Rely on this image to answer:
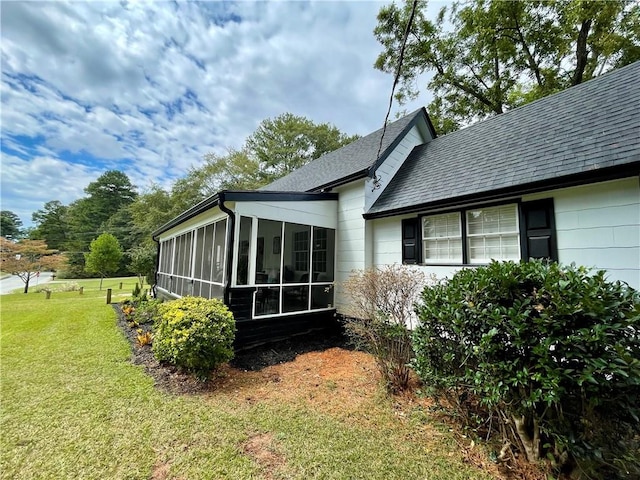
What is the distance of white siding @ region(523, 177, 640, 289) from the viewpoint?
11.8ft

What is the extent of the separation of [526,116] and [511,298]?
20.9ft

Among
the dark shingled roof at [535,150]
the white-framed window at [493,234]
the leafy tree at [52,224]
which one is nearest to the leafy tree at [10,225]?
the leafy tree at [52,224]

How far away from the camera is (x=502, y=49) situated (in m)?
13.8

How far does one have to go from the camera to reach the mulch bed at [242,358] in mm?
4582

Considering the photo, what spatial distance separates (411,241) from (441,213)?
94cm

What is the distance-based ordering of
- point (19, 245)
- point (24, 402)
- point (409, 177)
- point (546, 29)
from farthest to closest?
point (19, 245)
point (546, 29)
point (409, 177)
point (24, 402)

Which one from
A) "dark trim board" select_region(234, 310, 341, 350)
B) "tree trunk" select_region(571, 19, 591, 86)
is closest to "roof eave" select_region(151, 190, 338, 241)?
"dark trim board" select_region(234, 310, 341, 350)

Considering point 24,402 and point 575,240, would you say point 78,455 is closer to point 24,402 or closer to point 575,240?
point 24,402

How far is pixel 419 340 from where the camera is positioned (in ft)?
11.0

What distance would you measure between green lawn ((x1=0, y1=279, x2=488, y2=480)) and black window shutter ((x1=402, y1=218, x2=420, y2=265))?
10.9 feet

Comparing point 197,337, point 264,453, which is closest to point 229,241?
point 197,337

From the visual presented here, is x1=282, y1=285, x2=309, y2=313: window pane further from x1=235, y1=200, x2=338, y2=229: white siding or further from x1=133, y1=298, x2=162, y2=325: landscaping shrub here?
x1=133, y1=298, x2=162, y2=325: landscaping shrub

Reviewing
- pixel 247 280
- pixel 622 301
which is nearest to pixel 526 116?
pixel 622 301

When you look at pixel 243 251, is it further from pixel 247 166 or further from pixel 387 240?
pixel 247 166
